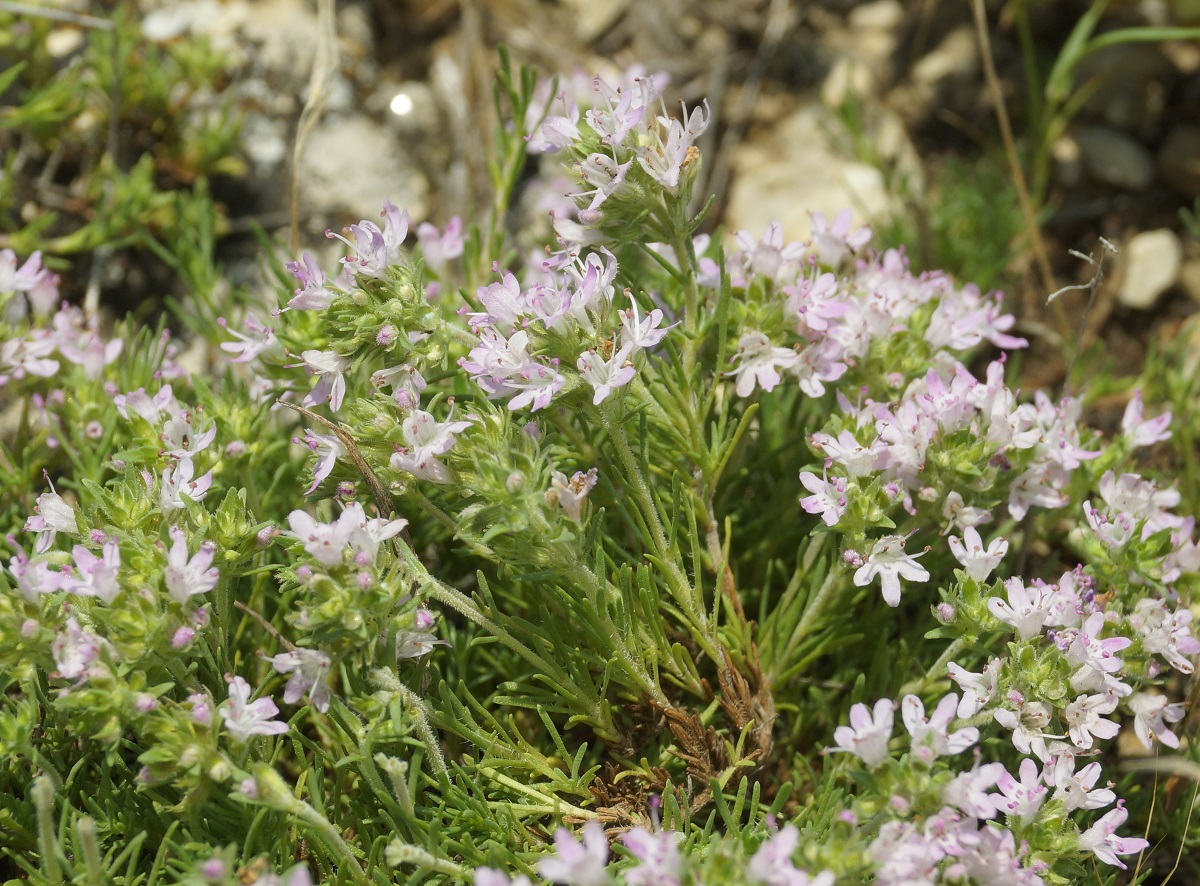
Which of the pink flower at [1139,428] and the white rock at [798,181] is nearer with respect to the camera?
the pink flower at [1139,428]

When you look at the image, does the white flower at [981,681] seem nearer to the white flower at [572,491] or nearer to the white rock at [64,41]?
the white flower at [572,491]

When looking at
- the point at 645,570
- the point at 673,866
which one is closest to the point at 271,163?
the point at 645,570

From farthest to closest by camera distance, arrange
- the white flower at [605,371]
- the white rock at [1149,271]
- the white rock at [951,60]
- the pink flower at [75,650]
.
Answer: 1. the white rock at [951,60]
2. the white rock at [1149,271]
3. the white flower at [605,371]
4. the pink flower at [75,650]

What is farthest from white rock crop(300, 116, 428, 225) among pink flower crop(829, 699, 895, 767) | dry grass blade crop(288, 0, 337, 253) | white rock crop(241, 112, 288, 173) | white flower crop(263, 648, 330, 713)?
pink flower crop(829, 699, 895, 767)

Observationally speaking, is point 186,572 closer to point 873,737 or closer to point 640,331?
point 640,331

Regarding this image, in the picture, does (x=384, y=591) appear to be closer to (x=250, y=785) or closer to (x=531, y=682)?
(x=250, y=785)

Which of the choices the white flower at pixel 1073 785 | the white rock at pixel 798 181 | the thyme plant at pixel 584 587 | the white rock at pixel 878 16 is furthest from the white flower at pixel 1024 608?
the white rock at pixel 878 16
